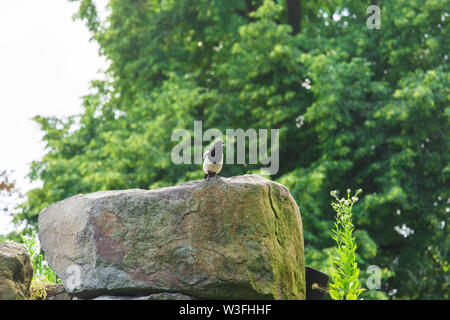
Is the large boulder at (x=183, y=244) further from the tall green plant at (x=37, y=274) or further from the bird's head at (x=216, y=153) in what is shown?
the tall green plant at (x=37, y=274)

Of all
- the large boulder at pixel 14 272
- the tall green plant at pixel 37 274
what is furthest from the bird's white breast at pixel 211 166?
the tall green plant at pixel 37 274

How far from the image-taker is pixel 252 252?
6.12 meters

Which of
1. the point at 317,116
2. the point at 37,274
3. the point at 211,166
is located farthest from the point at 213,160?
the point at 317,116

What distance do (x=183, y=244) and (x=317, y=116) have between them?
27.3ft

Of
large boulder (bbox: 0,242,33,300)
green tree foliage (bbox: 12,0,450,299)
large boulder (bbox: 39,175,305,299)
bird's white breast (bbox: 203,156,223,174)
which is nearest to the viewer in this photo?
large boulder (bbox: 0,242,33,300)

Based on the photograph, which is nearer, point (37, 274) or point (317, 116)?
point (37, 274)

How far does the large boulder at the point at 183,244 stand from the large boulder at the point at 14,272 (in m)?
0.50

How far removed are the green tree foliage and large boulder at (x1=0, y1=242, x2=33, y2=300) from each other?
7.30 meters

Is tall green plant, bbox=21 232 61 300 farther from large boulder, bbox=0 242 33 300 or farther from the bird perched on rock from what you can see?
the bird perched on rock

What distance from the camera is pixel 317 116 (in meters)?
13.7

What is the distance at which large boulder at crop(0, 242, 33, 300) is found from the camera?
5.84m

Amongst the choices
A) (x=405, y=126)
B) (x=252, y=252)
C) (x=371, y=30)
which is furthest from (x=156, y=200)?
(x=371, y=30)

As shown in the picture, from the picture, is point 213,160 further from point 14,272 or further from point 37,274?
point 37,274

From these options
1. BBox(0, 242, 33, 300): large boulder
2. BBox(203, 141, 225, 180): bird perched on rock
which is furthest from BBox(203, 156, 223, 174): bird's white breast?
BBox(0, 242, 33, 300): large boulder
